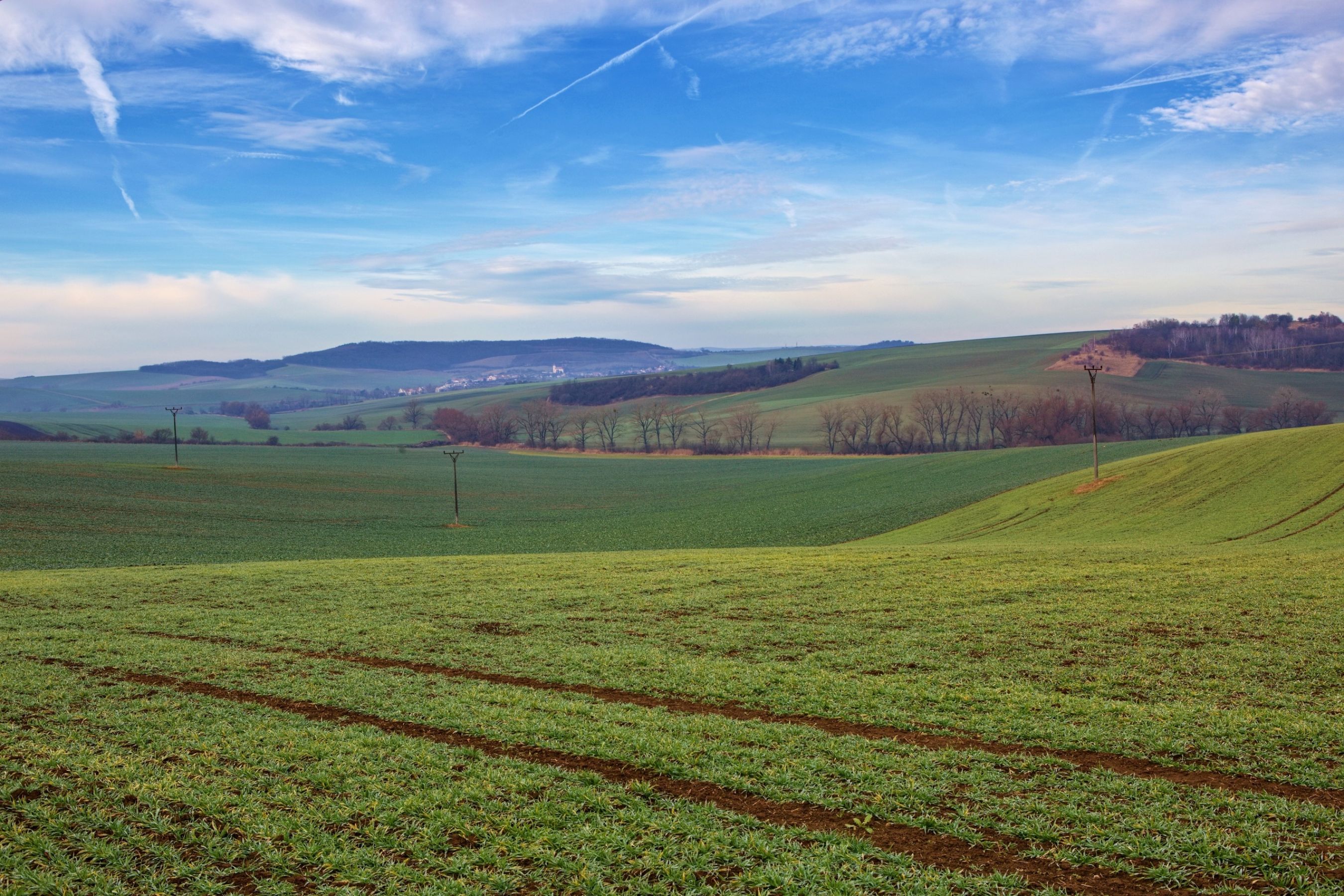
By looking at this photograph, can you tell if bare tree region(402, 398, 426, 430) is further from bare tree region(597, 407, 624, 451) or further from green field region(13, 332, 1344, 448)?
bare tree region(597, 407, 624, 451)

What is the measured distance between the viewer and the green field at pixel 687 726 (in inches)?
299

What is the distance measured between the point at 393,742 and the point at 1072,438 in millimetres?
109551

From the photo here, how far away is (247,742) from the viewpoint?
10.7 m

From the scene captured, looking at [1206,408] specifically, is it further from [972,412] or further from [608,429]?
[608,429]

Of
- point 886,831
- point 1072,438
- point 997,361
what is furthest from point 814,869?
point 997,361

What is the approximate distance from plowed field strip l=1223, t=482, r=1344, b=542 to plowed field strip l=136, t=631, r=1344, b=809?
2794 cm

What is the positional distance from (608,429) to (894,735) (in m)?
141

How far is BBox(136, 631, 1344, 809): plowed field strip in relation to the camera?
29.9 feet

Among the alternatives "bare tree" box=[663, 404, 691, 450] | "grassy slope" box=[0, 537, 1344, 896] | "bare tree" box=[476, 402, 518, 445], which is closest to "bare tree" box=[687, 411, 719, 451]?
"bare tree" box=[663, 404, 691, 450]

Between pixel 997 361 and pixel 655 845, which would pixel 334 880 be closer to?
pixel 655 845

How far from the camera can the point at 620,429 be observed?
15650 cm

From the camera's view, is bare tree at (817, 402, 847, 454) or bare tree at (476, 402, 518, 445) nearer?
bare tree at (817, 402, 847, 454)

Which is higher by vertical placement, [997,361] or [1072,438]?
[997,361]

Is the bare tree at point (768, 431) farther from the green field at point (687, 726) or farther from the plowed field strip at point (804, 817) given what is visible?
the plowed field strip at point (804, 817)
